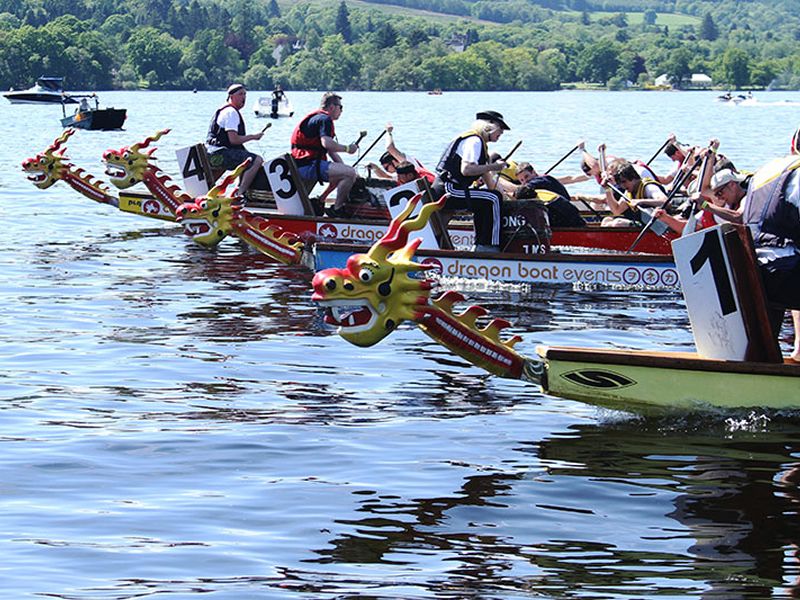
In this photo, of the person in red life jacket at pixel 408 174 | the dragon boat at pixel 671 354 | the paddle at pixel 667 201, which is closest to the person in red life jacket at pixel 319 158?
the person in red life jacket at pixel 408 174

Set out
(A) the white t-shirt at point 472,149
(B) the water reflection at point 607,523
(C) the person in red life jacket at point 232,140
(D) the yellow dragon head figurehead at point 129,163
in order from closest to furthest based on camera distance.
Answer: (B) the water reflection at point 607,523, (A) the white t-shirt at point 472,149, (C) the person in red life jacket at point 232,140, (D) the yellow dragon head figurehead at point 129,163

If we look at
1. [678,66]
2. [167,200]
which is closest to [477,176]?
[167,200]

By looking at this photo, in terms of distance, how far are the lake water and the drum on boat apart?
2.43 feet

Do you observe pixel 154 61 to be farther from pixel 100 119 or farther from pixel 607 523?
pixel 607 523

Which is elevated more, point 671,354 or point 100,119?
point 671,354

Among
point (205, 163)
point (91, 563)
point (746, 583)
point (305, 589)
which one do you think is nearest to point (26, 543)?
point (91, 563)

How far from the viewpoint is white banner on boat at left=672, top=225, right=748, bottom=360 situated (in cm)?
994

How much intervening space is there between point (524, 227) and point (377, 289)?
26.5 ft

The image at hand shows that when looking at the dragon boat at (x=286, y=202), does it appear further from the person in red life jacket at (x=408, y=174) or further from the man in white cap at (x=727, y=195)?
the man in white cap at (x=727, y=195)

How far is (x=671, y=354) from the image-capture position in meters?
10.1

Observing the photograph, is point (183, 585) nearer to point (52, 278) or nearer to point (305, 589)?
point (305, 589)

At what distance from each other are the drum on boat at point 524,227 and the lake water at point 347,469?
0.74 meters

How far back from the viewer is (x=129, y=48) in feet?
555

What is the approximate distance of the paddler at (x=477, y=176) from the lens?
618 inches
